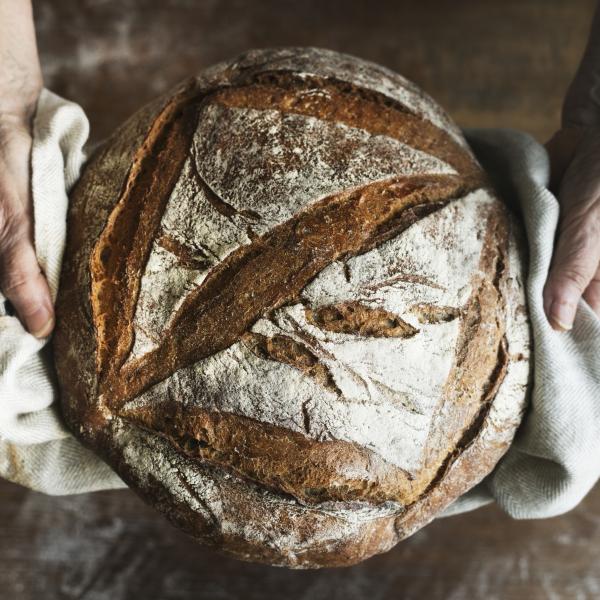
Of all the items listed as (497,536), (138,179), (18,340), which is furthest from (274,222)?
(497,536)

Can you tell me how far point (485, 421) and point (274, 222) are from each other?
1.51 ft

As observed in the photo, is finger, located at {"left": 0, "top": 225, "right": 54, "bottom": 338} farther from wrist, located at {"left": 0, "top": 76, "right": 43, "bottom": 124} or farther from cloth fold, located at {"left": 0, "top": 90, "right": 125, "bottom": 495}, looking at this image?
wrist, located at {"left": 0, "top": 76, "right": 43, "bottom": 124}

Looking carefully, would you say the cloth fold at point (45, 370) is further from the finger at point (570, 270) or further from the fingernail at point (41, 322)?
the finger at point (570, 270)

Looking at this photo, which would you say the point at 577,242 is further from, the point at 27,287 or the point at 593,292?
the point at 27,287

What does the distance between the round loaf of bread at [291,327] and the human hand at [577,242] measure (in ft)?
0.22

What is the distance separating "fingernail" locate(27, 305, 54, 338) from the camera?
1.05m

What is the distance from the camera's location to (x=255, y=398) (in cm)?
94


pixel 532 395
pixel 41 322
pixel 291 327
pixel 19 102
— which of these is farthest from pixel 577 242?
pixel 19 102

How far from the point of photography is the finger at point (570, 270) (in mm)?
1060

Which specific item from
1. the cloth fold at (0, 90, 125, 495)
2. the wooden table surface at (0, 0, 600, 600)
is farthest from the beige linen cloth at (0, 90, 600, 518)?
the wooden table surface at (0, 0, 600, 600)

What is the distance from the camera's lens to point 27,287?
104cm

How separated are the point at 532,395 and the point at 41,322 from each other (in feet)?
2.67

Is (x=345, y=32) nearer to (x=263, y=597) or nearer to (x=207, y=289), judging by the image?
(x=207, y=289)

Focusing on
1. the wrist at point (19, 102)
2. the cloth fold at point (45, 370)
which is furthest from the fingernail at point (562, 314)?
the wrist at point (19, 102)
